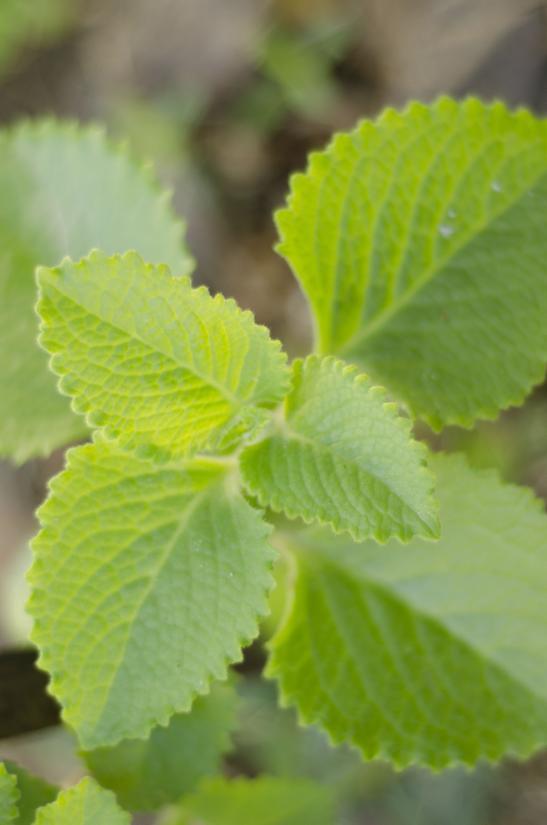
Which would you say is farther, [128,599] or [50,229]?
[50,229]

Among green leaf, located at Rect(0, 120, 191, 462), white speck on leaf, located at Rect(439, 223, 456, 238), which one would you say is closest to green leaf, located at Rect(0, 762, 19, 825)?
green leaf, located at Rect(0, 120, 191, 462)

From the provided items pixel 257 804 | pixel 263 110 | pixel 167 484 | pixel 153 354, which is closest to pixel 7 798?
pixel 167 484

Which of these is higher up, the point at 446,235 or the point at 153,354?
the point at 446,235

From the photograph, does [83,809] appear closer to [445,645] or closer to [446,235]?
[445,645]

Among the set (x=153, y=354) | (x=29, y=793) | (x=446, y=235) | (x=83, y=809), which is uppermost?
(x=446, y=235)

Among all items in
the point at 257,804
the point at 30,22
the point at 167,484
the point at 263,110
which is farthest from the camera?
the point at 30,22

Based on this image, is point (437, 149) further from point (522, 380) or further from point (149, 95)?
point (149, 95)

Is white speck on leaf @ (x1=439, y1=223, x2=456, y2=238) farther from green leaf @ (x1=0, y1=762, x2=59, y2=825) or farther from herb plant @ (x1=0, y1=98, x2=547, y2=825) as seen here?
green leaf @ (x1=0, y1=762, x2=59, y2=825)
